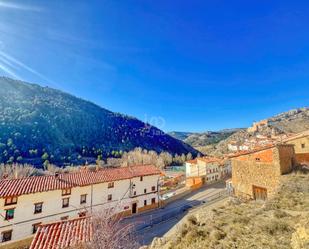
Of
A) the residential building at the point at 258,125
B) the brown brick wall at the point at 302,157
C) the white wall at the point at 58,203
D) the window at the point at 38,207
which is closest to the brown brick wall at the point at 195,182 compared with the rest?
the white wall at the point at 58,203

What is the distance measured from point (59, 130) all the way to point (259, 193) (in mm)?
127379

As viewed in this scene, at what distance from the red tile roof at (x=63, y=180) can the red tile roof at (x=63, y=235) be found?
47.3 ft

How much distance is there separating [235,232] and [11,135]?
367ft

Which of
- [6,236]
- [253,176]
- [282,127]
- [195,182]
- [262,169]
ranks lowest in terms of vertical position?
[6,236]

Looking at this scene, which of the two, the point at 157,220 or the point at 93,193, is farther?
the point at 93,193

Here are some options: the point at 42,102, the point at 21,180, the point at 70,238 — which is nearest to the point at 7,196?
the point at 21,180

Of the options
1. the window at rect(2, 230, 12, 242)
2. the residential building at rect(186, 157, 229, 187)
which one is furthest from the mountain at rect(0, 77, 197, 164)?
the window at rect(2, 230, 12, 242)

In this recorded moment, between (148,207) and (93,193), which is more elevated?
(93,193)

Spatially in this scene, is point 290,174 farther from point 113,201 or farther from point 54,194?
point 54,194

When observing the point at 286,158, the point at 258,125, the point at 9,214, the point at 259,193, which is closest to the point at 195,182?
the point at 259,193

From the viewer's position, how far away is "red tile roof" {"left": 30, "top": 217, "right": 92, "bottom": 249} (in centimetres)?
873

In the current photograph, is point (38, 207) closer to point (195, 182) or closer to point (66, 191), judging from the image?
point (66, 191)

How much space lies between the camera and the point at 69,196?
83.1 ft

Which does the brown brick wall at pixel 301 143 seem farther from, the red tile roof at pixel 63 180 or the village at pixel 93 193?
the red tile roof at pixel 63 180
